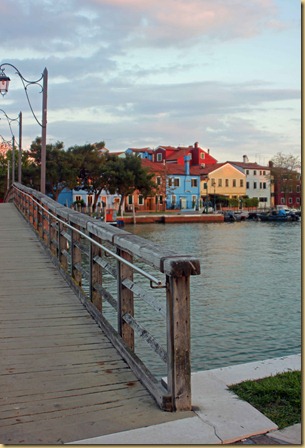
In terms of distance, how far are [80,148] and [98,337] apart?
58.0m

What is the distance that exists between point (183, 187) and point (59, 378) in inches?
3166

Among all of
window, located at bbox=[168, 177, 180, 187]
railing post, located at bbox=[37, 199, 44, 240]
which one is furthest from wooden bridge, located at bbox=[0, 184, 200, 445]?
window, located at bbox=[168, 177, 180, 187]

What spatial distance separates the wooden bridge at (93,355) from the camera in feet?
13.0

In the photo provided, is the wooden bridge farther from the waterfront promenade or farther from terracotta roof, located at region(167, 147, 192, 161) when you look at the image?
terracotta roof, located at region(167, 147, 192, 161)

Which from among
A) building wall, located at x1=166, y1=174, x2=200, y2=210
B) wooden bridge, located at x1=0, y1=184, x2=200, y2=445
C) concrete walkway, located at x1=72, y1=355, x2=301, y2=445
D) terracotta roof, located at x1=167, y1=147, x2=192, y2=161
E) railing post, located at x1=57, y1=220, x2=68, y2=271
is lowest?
concrete walkway, located at x1=72, y1=355, x2=301, y2=445

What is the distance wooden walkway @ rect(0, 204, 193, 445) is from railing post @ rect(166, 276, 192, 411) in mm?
153

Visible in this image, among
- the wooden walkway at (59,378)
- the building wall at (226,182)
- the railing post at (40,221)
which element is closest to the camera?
the wooden walkway at (59,378)

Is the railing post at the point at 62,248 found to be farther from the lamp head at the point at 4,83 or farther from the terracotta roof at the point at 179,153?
the terracotta roof at the point at 179,153

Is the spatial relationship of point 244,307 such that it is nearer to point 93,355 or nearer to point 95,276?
point 95,276

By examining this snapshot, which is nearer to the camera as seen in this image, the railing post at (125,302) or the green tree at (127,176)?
the railing post at (125,302)

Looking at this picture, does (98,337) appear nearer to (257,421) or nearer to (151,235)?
(257,421)

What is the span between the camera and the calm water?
11539 mm

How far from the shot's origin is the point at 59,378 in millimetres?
4730

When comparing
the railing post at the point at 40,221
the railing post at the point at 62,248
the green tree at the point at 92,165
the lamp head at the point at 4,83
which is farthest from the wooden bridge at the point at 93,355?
the green tree at the point at 92,165
